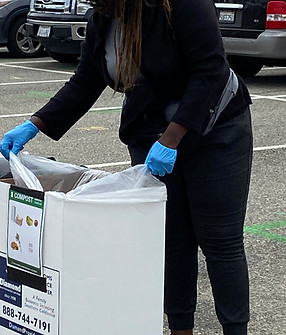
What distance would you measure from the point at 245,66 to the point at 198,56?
9.49m

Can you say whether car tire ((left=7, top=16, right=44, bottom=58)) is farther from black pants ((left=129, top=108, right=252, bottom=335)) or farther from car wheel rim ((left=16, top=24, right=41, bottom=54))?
black pants ((left=129, top=108, right=252, bottom=335))

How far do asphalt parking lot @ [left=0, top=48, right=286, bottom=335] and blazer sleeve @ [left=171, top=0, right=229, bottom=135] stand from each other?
1.26 meters

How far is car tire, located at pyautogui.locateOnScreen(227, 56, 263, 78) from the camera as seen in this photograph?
1186 centimetres

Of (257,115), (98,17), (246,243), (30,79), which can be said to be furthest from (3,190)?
(30,79)

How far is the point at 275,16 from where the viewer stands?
10.5 meters

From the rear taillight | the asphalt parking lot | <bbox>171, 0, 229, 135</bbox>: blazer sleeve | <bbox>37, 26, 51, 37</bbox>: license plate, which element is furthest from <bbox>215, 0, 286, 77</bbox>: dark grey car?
<bbox>171, 0, 229, 135</bbox>: blazer sleeve

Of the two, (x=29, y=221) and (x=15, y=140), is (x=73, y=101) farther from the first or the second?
(x=29, y=221)

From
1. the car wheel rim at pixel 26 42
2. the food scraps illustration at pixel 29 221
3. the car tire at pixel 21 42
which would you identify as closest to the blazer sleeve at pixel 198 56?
the food scraps illustration at pixel 29 221

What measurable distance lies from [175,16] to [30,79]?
9.47m

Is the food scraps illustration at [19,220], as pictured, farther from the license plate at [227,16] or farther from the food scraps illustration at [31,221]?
the license plate at [227,16]

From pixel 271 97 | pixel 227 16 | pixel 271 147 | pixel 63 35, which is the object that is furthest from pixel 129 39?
pixel 63 35

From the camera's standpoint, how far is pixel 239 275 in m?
3.16

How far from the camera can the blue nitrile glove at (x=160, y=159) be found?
277 cm

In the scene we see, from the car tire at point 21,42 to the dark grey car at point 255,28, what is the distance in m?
4.36
